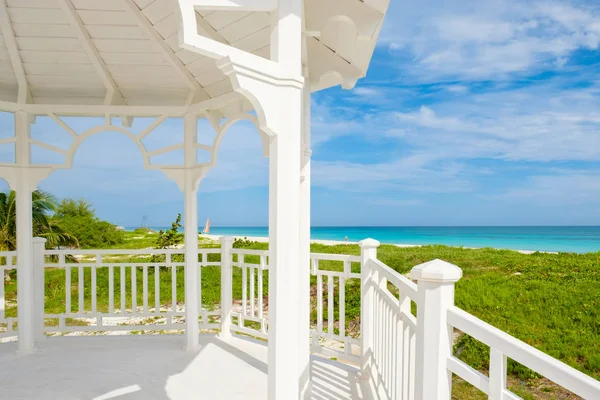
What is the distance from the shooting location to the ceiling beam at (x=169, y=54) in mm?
3274

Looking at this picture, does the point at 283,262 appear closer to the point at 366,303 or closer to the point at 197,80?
Result: the point at 366,303

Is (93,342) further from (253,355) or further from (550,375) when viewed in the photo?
(550,375)

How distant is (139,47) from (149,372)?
9.28 feet

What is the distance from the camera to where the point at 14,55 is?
3629mm

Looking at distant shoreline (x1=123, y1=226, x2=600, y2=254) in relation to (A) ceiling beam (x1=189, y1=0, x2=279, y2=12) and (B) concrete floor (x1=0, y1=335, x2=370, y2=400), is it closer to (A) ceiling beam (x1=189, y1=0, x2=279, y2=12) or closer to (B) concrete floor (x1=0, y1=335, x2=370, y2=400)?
(B) concrete floor (x1=0, y1=335, x2=370, y2=400)

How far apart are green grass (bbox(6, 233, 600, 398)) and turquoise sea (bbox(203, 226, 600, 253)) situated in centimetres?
2090

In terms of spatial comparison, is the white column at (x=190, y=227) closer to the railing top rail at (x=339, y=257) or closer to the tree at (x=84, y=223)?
the railing top rail at (x=339, y=257)

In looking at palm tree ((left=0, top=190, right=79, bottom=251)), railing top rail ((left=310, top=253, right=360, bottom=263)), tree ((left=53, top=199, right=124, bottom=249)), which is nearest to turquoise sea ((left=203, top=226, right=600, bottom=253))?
tree ((left=53, top=199, right=124, bottom=249))

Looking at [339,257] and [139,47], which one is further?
[339,257]

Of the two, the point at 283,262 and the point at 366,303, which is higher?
the point at 283,262

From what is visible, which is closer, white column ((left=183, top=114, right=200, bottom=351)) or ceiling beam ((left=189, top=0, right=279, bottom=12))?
ceiling beam ((left=189, top=0, right=279, bottom=12))

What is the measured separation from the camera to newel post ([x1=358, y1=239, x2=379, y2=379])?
3367 millimetres

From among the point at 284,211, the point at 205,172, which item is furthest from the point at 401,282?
the point at 205,172

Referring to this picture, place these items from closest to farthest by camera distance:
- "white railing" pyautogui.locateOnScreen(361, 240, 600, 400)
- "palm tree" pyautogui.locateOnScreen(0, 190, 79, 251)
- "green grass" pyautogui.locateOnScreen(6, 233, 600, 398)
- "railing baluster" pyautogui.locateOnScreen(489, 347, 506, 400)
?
1. "white railing" pyautogui.locateOnScreen(361, 240, 600, 400)
2. "railing baluster" pyautogui.locateOnScreen(489, 347, 506, 400)
3. "green grass" pyautogui.locateOnScreen(6, 233, 600, 398)
4. "palm tree" pyautogui.locateOnScreen(0, 190, 79, 251)
